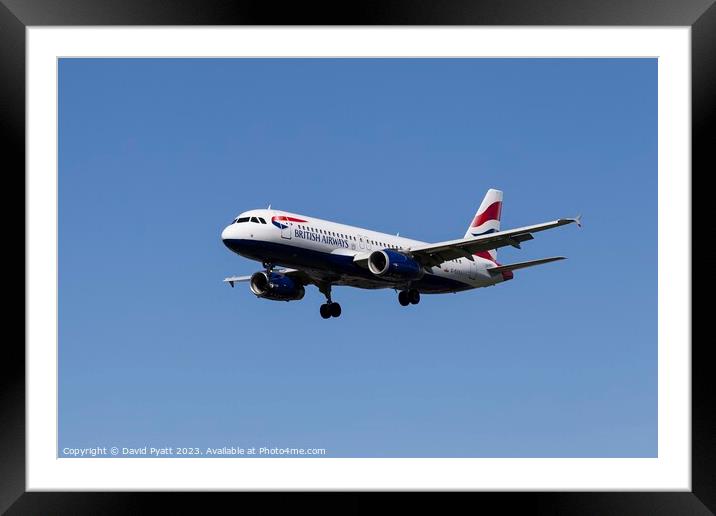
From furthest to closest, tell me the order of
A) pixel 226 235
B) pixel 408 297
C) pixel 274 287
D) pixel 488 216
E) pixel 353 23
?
pixel 488 216 → pixel 408 297 → pixel 274 287 → pixel 226 235 → pixel 353 23

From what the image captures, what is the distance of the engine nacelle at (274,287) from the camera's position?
37.6 metres

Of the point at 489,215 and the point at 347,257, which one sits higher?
the point at 489,215

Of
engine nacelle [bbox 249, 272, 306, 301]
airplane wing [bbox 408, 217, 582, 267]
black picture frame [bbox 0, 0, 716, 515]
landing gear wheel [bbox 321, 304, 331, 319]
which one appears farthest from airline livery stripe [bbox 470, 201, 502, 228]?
black picture frame [bbox 0, 0, 716, 515]

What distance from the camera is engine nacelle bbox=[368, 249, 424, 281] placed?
35594mm

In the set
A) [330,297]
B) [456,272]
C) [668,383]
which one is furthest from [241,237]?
[668,383]

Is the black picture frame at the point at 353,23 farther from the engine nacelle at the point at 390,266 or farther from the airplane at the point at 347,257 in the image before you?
the engine nacelle at the point at 390,266

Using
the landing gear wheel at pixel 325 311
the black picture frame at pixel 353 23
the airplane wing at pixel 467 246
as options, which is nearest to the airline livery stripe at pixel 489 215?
the airplane wing at pixel 467 246

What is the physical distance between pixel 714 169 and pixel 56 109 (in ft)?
33.9

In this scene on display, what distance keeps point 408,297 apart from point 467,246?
338 cm

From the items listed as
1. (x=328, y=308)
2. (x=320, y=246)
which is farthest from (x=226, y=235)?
(x=328, y=308)

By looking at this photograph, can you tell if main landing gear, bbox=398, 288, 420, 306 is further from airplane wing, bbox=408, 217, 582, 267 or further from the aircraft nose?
the aircraft nose

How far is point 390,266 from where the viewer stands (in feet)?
117

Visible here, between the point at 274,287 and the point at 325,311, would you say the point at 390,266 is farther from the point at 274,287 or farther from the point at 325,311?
the point at 325,311

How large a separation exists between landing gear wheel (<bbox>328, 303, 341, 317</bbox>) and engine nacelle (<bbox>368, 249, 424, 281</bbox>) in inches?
167
